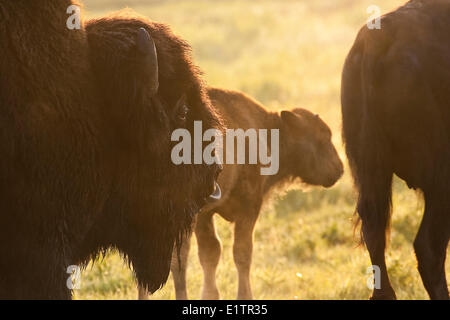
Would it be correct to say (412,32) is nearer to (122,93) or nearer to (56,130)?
(122,93)

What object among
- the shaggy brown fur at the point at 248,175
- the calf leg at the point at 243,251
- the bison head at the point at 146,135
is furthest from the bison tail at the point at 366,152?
the calf leg at the point at 243,251

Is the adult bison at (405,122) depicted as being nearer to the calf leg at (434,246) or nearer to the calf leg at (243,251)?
the calf leg at (434,246)

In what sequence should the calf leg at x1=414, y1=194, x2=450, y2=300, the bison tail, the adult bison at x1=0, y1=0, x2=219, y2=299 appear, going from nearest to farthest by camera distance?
the adult bison at x1=0, y1=0, x2=219, y2=299 → the calf leg at x1=414, y1=194, x2=450, y2=300 → the bison tail

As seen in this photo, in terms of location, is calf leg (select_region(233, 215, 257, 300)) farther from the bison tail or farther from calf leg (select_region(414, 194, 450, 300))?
calf leg (select_region(414, 194, 450, 300))

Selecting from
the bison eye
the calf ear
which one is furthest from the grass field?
the bison eye

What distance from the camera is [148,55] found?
169 inches

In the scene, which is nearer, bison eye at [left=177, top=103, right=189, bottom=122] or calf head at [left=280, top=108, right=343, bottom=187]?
bison eye at [left=177, top=103, right=189, bottom=122]

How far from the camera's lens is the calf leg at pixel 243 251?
7932mm

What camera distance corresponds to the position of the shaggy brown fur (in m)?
7.88

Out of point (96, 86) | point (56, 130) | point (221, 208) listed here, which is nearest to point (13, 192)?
point (56, 130)

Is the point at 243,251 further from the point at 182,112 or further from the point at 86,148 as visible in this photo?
the point at 86,148

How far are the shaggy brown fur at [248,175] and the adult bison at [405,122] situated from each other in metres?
2.10

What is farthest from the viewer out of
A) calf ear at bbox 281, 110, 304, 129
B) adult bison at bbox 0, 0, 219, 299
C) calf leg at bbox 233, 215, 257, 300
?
calf ear at bbox 281, 110, 304, 129

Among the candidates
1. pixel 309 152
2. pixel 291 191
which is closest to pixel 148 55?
→ pixel 309 152
